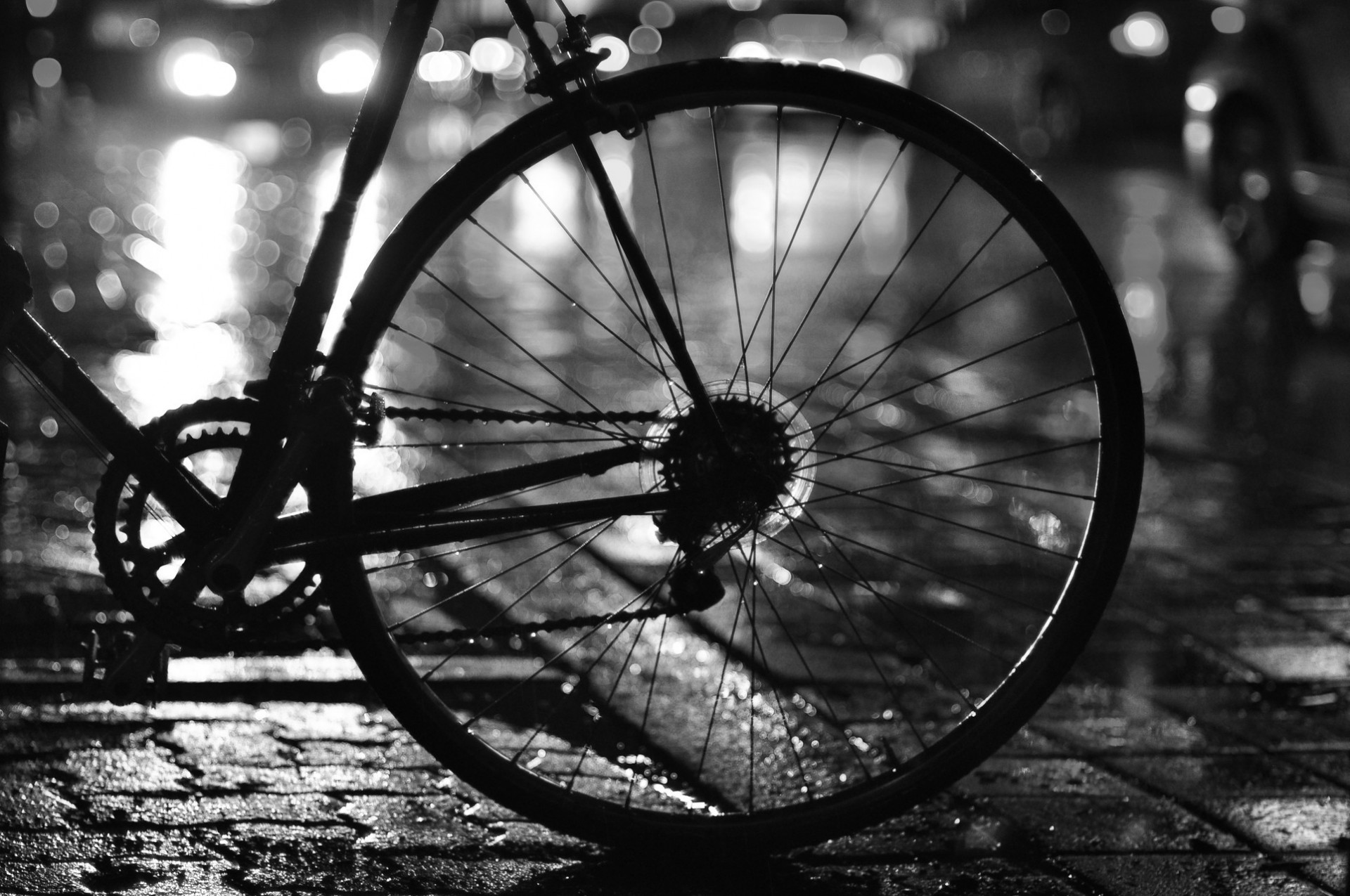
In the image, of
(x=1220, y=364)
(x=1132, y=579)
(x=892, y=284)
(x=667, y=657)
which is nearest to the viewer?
(x=667, y=657)

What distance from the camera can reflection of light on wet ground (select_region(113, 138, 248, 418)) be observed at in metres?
6.79

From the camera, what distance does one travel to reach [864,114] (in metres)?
2.71

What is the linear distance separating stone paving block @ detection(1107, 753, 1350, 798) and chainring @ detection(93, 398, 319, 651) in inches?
70.6

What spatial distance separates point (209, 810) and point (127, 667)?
379mm

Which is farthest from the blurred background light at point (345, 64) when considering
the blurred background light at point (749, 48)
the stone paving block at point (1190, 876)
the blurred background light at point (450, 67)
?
the stone paving block at point (1190, 876)

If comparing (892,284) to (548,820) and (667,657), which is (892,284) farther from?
(548,820)

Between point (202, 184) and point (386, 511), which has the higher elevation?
point (202, 184)

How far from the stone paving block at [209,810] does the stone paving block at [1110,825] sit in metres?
1.32

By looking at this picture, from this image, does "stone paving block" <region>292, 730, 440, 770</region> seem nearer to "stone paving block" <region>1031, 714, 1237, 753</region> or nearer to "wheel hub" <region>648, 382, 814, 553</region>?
"wheel hub" <region>648, 382, 814, 553</region>

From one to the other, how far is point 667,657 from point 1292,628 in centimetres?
177

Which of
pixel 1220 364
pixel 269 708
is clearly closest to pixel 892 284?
pixel 1220 364

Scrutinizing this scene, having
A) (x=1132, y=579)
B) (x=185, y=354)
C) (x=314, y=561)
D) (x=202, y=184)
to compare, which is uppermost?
(x=202, y=184)

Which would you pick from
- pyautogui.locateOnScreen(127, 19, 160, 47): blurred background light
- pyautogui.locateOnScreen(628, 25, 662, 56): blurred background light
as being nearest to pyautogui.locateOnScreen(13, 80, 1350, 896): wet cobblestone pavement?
pyautogui.locateOnScreen(127, 19, 160, 47): blurred background light

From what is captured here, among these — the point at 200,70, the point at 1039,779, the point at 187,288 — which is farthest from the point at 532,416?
the point at 200,70
